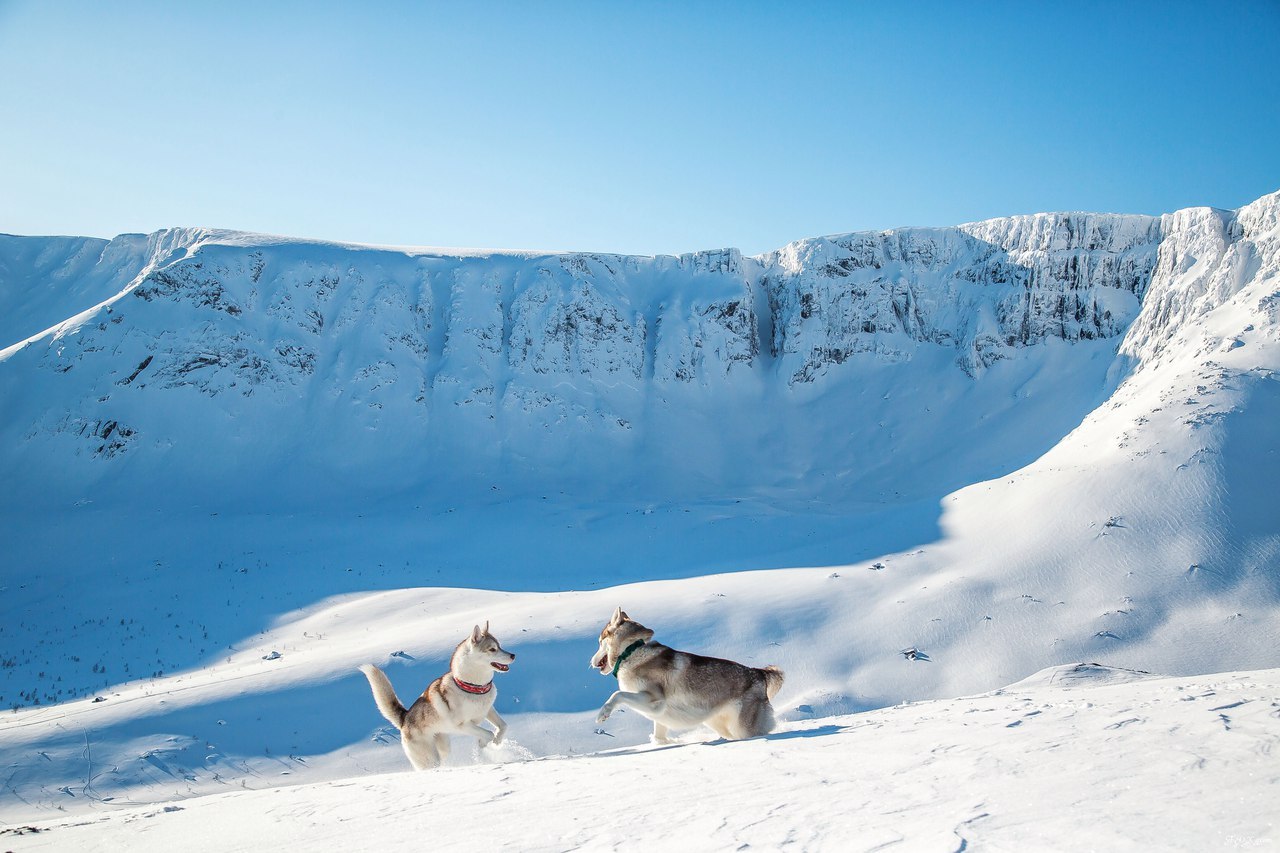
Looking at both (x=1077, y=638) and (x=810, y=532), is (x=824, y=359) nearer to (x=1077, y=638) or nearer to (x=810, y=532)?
(x=810, y=532)

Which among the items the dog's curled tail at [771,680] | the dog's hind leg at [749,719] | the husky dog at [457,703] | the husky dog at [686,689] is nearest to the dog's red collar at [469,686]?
the husky dog at [457,703]

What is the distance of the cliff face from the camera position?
1411 inches

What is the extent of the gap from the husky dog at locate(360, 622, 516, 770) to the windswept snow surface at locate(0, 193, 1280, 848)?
0.62m

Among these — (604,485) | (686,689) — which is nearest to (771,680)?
(686,689)

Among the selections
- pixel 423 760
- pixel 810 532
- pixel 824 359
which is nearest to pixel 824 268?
pixel 824 359

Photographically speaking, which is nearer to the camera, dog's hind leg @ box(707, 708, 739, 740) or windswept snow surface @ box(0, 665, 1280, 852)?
windswept snow surface @ box(0, 665, 1280, 852)

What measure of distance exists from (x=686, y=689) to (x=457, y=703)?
253 centimetres

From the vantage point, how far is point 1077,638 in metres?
12.9

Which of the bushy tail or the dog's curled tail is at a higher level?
the dog's curled tail

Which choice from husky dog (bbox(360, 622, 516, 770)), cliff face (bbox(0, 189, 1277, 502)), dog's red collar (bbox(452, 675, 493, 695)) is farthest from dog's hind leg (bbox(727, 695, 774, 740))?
cliff face (bbox(0, 189, 1277, 502))

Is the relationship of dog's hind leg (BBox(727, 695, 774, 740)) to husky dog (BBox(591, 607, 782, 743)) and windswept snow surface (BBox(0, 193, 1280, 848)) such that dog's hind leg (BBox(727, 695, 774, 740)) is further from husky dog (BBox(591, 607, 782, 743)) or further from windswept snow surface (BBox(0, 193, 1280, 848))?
windswept snow surface (BBox(0, 193, 1280, 848))

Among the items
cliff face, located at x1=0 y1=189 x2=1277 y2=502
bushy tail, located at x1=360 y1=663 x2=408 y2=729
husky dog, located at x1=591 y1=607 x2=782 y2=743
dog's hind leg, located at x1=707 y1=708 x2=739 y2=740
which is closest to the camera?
husky dog, located at x1=591 y1=607 x2=782 y2=743

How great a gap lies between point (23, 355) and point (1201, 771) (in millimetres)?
48215

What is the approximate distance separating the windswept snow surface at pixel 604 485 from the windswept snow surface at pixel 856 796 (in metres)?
0.11
